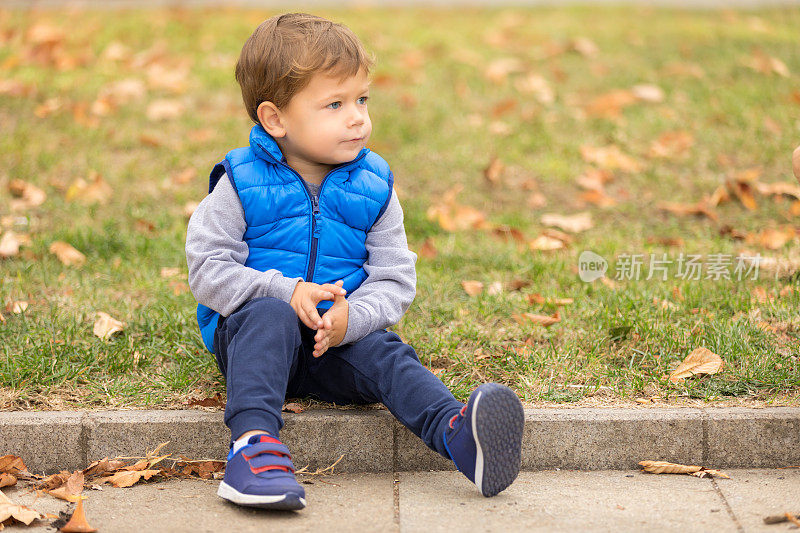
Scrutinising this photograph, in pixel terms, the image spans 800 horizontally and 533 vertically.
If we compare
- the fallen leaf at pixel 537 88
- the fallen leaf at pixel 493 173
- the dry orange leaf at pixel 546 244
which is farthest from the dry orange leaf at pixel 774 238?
the fallen leaf at pixel 537 88

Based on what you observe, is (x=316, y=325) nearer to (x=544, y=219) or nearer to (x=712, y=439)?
(x=712, y=439)

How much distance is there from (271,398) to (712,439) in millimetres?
1342

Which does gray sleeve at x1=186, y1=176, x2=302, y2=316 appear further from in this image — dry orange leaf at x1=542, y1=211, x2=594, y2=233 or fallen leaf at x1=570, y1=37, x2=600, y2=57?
fallen leaf at x1=570, y1=37, x2=600, y2=57

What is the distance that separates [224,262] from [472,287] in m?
1.34

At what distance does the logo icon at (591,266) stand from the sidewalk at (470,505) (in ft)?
4.10

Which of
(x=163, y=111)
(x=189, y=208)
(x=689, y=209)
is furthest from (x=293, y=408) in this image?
(x=163, y=111)

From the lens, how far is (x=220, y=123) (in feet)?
18.4

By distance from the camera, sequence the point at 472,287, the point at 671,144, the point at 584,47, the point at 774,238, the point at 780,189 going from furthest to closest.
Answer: the point at 584,47 → the point at 671,144 → the point at 780,189 → the point at 774,238 → the point at 472,287

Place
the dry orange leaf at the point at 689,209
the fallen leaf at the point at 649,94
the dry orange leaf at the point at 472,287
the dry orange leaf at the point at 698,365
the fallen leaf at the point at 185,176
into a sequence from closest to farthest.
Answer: the dry orange leaf at the point at 698,365 → the dry orange leaf at the point at 472,287 → the dry orange leaf at the point at 689,209 → the fallen leaf at the point at 185,176 → the fallen leaf at the point at 649,94

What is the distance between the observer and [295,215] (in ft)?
9.55

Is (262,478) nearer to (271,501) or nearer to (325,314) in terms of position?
(271,501)

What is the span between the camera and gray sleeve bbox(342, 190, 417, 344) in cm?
283

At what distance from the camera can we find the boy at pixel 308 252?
2.68 meters

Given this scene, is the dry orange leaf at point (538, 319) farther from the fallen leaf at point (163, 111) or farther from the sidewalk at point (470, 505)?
the fallen leaf at point (163, 111)
